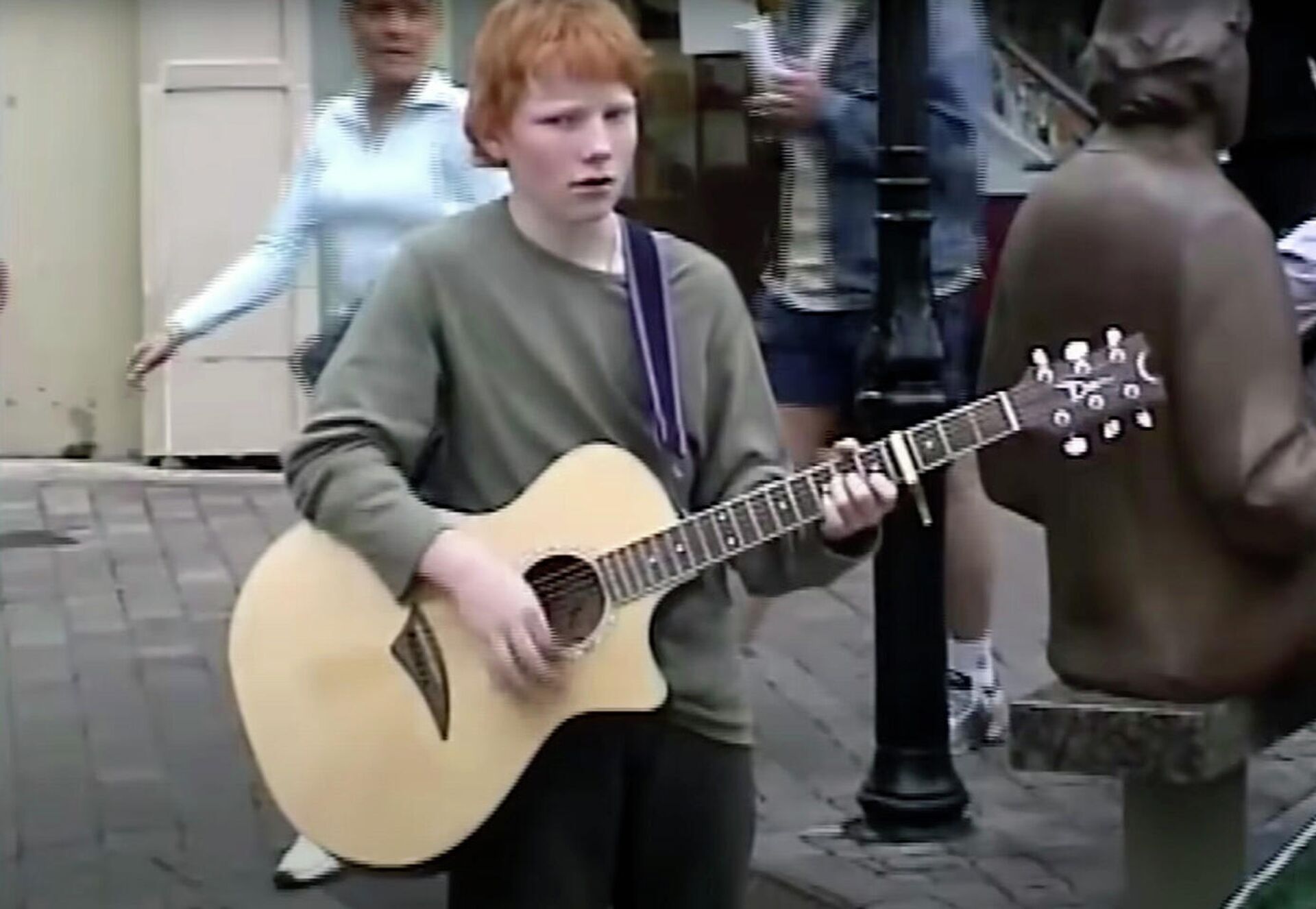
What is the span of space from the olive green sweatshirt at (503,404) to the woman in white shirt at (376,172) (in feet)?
5.94

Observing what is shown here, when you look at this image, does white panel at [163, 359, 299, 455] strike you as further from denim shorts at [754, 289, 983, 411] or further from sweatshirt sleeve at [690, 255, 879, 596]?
sweatshirt sleeve at [690, 255, 879, 596]

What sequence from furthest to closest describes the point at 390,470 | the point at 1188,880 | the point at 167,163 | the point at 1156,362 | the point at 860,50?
the point at 167,163 → the point at 860,50 → the point at 1188,880 → the point at 1156,362 → the point at 390,470

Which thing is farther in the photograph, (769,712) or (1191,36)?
(769,712)

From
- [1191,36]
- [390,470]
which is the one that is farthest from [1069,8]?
[390,470]

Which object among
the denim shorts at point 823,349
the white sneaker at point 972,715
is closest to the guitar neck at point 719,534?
the denim shorts at point 823,349

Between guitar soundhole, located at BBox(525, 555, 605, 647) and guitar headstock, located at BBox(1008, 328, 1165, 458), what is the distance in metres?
0.55

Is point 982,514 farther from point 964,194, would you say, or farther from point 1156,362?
point 1156,362

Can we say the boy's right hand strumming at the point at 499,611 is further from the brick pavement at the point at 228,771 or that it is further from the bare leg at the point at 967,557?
the bare leg at the point at 967,557

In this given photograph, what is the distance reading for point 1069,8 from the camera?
11.2m

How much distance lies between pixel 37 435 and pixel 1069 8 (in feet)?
14.2

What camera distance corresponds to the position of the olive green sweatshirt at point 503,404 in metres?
3.45

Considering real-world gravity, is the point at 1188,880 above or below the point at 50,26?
below

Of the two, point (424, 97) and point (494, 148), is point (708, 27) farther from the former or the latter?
point (494, 148)

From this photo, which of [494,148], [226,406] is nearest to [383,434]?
[494,148]
